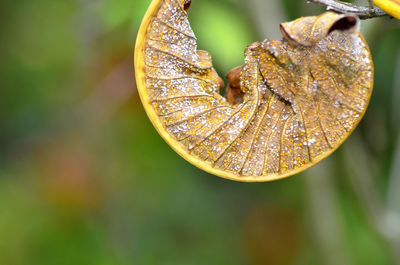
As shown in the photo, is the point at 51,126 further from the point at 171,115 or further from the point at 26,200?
the point at 171,115

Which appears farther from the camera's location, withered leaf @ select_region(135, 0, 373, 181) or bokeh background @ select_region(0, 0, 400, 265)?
bokeh background @ select_region(0, 0, 400, 265)

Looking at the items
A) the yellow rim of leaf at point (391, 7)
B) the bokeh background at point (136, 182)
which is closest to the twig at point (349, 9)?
the yellow rim of leaf at point (391, 7)

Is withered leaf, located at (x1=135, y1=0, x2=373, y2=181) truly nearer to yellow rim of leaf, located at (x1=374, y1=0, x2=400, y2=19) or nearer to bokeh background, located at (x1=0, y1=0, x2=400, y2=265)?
yellow rim of leaf, located at (x1=374, y1=0, x2=400, y2=19)

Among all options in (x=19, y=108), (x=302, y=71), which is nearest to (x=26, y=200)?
(x=19, y=108)

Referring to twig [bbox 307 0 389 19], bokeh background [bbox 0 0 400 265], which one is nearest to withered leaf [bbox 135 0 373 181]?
twig [bbox 307 0 389 19]

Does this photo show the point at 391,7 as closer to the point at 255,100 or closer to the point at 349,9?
the point at 349,9

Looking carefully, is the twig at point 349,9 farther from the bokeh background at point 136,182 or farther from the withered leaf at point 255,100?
the bokeh background at point 136,182

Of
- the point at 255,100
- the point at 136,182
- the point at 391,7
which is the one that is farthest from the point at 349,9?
the point at 136,182
